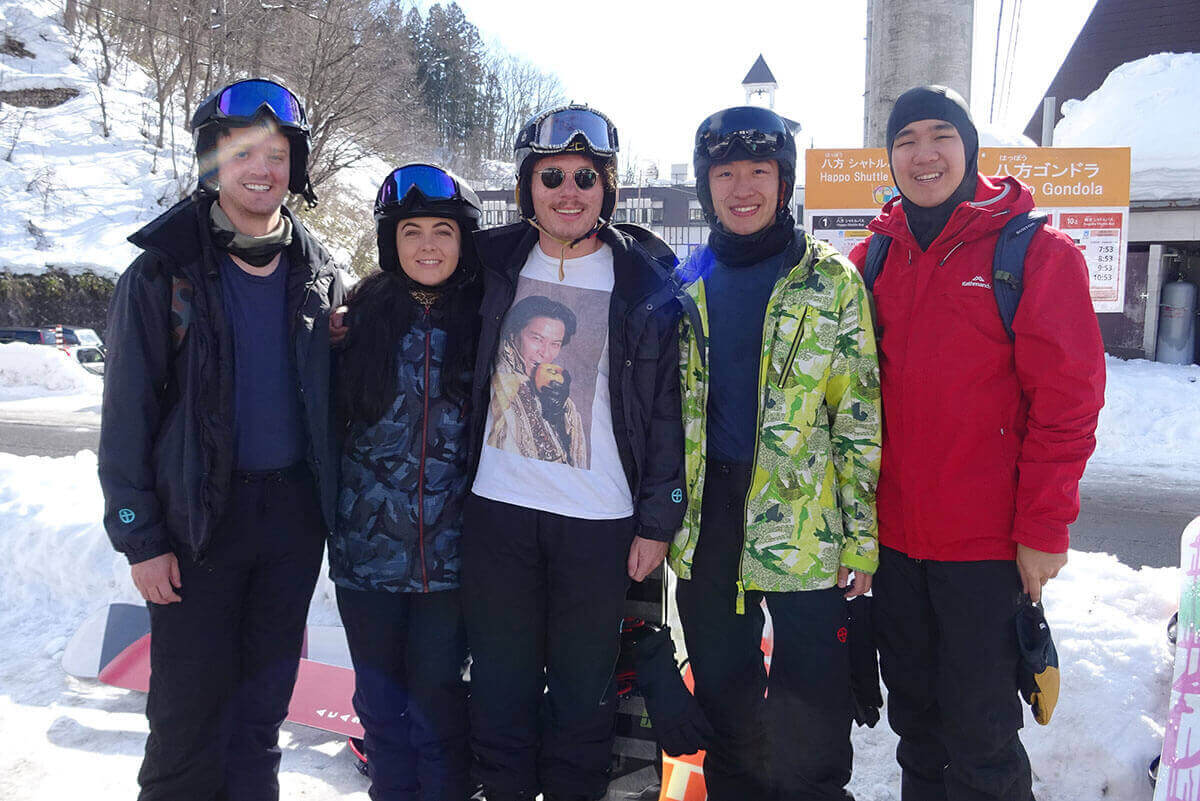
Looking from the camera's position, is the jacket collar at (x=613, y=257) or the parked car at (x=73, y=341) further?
the parked car at (x=73, y=341)

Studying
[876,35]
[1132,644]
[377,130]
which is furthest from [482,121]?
[1132,644]

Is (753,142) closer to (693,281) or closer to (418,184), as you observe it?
(693,281)

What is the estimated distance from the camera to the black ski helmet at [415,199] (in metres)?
2.55

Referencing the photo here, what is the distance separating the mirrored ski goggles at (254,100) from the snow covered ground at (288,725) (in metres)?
2.54

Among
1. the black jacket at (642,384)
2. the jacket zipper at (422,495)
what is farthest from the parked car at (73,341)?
the black jacket at (642,384)

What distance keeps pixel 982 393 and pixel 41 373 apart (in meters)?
19.0

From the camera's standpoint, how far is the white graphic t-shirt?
2418mm

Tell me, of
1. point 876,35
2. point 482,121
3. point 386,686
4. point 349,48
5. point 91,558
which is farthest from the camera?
point 482,121

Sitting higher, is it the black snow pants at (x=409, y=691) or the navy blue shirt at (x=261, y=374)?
the navy blue shirt at (x=261, y=374)

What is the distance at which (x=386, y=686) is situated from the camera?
250 centimetres

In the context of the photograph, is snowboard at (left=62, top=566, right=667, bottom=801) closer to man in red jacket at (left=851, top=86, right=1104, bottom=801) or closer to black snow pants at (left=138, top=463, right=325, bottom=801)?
black snow pants at (left=138, top=463, right=325, bottom=801)

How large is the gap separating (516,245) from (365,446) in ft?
2.86

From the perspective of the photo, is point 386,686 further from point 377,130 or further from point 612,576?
point 377,130

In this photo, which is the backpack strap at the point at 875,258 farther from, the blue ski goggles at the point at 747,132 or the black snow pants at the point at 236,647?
the black snow pants at the point at 236,647
